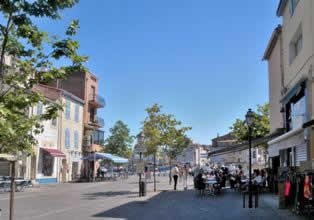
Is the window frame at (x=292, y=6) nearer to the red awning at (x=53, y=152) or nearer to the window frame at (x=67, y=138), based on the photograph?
the red awning at (x=53, y=152)

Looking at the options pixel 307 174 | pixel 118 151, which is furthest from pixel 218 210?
pixel 118 151

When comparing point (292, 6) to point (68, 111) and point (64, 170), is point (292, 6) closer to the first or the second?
point (68, 111)

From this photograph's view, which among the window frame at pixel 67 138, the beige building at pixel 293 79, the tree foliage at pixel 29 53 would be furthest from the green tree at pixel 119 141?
the tree foliage at pixel 29 53

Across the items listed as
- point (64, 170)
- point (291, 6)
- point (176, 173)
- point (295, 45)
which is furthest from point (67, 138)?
point (291, 6)

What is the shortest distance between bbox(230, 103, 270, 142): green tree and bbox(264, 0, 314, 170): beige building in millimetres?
11389

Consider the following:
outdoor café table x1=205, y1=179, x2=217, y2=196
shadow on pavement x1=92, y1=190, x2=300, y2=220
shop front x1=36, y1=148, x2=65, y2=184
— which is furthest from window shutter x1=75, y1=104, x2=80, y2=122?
shadow on pavement x1=92, y1=190, x2=300, y2=220

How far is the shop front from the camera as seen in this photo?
3525 centimetres

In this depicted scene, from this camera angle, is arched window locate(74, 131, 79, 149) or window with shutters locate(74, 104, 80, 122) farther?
window with shutters locate(74, 104, 80, 122)

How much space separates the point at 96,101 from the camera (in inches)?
1951

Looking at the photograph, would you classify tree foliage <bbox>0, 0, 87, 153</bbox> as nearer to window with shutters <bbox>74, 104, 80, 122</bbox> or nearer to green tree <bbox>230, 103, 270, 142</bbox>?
green tree <bbox>230, 103, 270, 142</bbox>

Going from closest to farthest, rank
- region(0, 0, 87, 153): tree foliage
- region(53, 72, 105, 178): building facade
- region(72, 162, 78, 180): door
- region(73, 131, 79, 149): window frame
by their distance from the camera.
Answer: region(0, 0, 87, 153): tree foliage
region(72, 162, 78, 180): door
region(73, 131, 79, 149): window frame
region(53, 72, 105, 178): building facade

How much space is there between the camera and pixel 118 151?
73750 millimetres

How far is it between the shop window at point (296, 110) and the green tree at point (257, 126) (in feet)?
47.4

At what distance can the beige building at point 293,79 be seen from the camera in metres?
14.2
